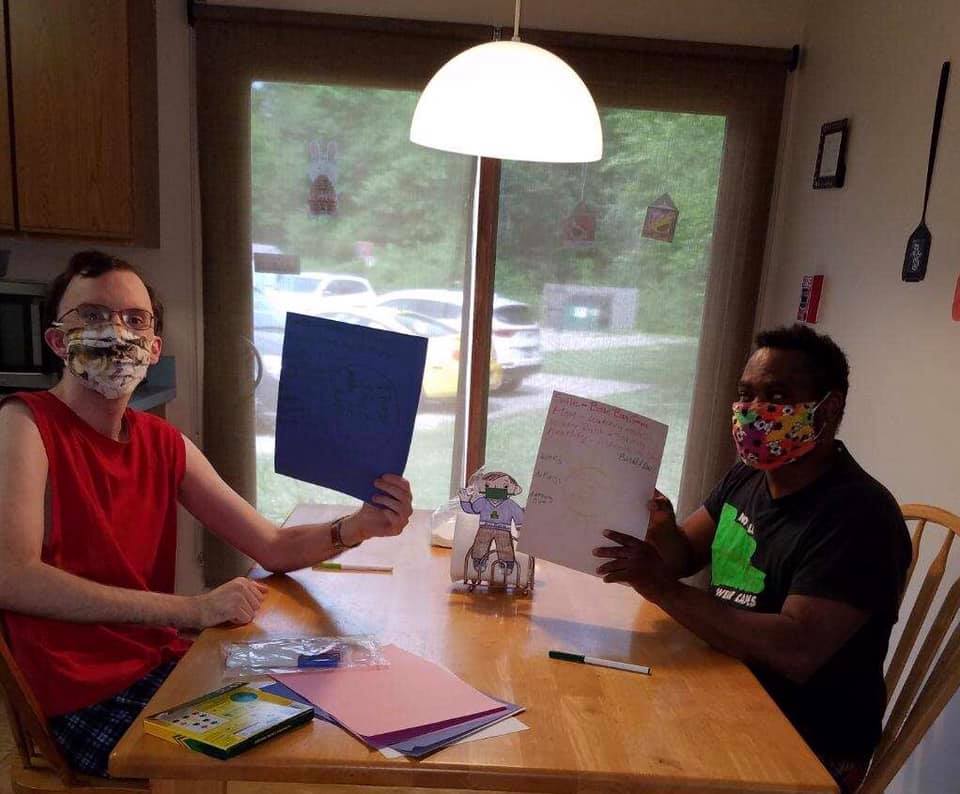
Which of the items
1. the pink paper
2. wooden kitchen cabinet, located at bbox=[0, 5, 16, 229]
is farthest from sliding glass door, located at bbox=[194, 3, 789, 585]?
the pink paper

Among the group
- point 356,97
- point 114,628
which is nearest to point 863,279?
point 356,97

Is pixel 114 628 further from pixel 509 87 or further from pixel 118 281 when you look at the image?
pixel 509 87

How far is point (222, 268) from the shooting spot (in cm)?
277

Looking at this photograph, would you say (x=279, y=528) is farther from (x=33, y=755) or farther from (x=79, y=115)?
(x=79, y=115)

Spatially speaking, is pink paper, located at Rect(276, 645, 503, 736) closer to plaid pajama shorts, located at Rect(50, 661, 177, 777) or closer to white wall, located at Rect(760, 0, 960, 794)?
plaid pajama shorts, located at Rect(50, 661, 177, 777)

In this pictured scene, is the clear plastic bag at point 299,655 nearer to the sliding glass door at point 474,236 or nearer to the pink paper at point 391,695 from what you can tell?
the pink paper at point 391,695

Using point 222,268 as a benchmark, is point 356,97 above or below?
above

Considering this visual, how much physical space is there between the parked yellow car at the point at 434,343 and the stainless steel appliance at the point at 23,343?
0.93 metres

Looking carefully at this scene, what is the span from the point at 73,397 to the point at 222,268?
137 centimetres

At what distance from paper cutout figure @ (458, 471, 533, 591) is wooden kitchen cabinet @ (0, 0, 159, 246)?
1615mm

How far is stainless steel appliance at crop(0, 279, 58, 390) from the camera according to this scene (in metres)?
2.29

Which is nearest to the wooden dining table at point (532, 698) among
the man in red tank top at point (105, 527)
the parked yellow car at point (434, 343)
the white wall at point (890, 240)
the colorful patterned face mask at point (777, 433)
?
the man in red tank top at point (105, 527)

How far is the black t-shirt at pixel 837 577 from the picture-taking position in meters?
1.26

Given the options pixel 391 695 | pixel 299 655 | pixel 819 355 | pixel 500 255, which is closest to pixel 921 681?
pixel 819 355
